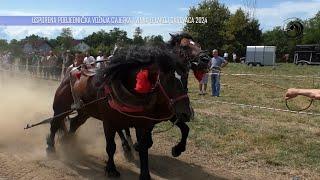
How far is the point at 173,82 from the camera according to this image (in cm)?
571

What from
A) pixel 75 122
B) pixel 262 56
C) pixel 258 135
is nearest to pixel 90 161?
pixel 75 122

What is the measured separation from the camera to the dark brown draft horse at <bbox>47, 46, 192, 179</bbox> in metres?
5.66

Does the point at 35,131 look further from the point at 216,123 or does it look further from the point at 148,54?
the point at 148,54

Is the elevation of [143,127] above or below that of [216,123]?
above

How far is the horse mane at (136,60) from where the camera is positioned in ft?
19.0

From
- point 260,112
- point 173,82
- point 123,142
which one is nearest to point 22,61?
point 260,112

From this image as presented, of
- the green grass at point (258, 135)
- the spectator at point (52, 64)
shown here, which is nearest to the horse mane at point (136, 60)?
the green grass at point (258, 135)

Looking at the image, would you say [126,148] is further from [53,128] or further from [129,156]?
[53,128]

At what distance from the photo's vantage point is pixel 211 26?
68188 millimetres

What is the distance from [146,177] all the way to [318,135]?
4.55 m

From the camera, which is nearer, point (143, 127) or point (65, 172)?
point (143, 127)

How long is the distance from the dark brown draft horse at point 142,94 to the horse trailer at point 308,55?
50.0m

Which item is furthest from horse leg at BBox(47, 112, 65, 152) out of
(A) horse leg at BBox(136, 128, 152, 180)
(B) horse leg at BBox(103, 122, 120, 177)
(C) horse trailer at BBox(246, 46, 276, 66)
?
(C) horse trailer at BBox(246, 46, 276, 66)

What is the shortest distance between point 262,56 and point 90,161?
45984 millimetres
